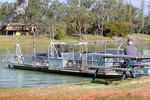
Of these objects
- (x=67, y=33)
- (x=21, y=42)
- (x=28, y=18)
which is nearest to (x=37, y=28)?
(x=28, y=18)

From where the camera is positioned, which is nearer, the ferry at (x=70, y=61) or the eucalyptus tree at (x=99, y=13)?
the ferry at (x=70, y=61)

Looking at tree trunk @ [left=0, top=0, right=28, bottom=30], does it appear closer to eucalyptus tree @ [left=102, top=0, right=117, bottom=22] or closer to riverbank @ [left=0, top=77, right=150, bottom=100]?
riverbank @ [left=0, top=77, right=150, bottom=100]

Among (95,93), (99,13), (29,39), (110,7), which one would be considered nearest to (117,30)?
(99,13)

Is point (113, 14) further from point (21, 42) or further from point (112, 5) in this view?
point (21, 42)

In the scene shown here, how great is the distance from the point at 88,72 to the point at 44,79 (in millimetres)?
3307

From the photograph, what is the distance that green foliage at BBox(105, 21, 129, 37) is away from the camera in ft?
260

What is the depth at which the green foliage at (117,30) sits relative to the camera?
79.1 m

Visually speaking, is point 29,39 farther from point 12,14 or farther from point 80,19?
point 12,14

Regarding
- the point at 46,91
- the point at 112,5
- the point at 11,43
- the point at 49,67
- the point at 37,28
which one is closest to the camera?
the point at 46,91

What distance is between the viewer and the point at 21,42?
7525 cm

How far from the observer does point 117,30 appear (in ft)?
279

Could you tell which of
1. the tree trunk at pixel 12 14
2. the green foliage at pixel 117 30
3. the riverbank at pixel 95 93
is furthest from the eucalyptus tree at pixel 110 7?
the tree trunk at pixel 12 14

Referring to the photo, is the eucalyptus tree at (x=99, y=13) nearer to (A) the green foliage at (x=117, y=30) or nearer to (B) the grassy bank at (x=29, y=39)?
(A) the green foliage at (x=117, y=30)

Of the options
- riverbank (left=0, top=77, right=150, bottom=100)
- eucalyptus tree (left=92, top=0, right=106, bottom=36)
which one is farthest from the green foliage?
riverbank (left=0, top=77, right=150, bottom=100)
